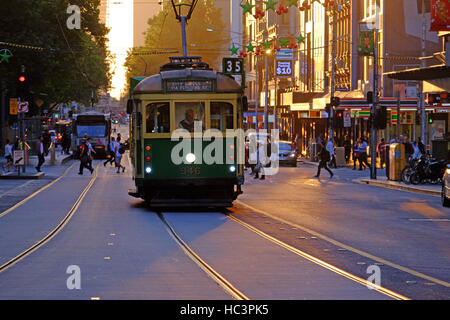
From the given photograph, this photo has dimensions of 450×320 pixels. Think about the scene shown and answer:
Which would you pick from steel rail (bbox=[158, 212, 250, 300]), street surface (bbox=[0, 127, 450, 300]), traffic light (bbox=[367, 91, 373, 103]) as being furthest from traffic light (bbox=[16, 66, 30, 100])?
steel rail (bbox=[158, 212, 250, 300])

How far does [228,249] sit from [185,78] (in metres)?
8.96

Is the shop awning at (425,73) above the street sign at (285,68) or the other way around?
the other way around

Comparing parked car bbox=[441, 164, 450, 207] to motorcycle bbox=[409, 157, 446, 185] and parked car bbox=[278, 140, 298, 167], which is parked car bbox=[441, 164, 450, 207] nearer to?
motorcycle bbox=[409, 157, 446, 185]

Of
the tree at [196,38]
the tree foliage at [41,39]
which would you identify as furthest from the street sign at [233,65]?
the tree at [196,38]

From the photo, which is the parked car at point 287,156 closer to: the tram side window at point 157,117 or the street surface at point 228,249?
the street surface at point 228,249

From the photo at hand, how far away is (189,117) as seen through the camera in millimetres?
23312

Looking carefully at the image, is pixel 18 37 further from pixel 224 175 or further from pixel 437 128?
pixel 224 175

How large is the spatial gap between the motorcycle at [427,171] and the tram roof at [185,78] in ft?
47.6

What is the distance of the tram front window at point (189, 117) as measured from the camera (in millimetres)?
23281

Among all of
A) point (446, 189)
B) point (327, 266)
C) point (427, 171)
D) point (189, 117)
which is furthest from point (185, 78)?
point (427, 171)

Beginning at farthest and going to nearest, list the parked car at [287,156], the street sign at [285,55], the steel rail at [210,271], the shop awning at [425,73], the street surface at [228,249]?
1. the street sign at [285,55]
2. the parked car at [287,156]
3. the shop awning at [425,73]
4. the street surface at [228,249]
5. the steel rail at [210,271]

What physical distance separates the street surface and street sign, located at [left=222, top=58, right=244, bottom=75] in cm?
2209

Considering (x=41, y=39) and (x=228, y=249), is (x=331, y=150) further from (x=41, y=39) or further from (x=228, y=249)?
(x=228, y=249)

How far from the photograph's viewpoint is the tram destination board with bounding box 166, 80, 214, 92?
76.7 feet
